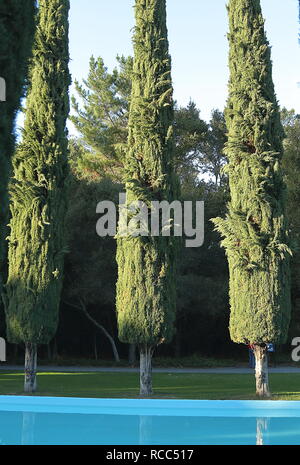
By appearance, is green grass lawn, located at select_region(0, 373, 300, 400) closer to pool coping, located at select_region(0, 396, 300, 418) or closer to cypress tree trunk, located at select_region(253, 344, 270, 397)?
cypress tree trunk, located at select_region(253, 344, 270, 397)

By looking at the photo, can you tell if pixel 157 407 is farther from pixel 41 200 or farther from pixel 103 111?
pixel 103 111

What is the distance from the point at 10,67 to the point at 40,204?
7.42m

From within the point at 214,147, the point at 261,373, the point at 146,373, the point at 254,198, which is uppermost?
the point at 214,147

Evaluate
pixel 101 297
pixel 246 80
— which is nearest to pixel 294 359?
pixel 101 297

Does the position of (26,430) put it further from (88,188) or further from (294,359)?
(294,359)

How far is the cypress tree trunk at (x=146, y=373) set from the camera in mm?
14344

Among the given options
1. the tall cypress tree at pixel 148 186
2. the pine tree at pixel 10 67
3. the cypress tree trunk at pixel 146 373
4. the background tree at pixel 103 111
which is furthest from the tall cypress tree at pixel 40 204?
the background tree at pixel 103 111

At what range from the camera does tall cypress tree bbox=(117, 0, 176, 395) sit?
47.6 feet

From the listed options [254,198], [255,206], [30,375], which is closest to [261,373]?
[255,206]

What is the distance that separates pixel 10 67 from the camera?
8500mm

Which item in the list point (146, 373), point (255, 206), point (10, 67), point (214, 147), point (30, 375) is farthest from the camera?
point (214, 147)

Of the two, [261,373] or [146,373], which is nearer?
[261,373]

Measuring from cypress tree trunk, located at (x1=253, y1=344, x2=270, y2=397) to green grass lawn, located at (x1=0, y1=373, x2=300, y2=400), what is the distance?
Result: 243 millimetres

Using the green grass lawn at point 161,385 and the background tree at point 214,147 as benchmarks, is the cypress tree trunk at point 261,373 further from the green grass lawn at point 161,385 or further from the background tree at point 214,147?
the background tree at point 214,147
